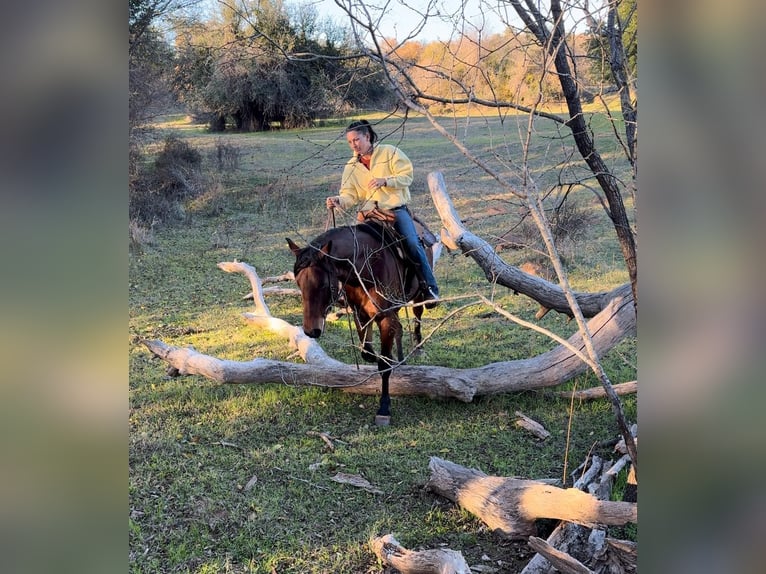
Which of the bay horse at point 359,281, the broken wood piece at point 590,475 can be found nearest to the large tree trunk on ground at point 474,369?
the bay horse at point 359,281

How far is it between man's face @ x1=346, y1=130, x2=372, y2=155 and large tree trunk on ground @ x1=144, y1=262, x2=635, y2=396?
1746 millimetres

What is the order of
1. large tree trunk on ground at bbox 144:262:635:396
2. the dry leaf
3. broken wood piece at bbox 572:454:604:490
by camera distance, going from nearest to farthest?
broken wood piece at bbox 572:454:604:490 → the dry leaf → large tree trunk on ground at bbox 144:262:635:396

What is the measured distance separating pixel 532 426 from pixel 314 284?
201cm

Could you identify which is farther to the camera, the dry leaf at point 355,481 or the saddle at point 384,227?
the saddle at point 384,227

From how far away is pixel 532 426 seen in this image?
16.0ft

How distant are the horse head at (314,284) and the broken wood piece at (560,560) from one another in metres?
2.24

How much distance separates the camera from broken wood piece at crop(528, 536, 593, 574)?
2.69m

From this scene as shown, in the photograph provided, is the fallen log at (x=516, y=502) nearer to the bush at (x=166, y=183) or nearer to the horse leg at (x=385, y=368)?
the horse leg at (x=385, y=368)

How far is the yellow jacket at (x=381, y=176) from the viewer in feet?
16.3

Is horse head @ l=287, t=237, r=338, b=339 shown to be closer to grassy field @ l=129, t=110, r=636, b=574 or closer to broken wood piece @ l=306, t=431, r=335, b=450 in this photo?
grassy field @ l=129, t=110, r=636, b=574

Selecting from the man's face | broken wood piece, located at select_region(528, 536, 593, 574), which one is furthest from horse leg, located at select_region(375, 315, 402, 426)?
broken wood piece, located at select_region(528, 536, 593, 574)
